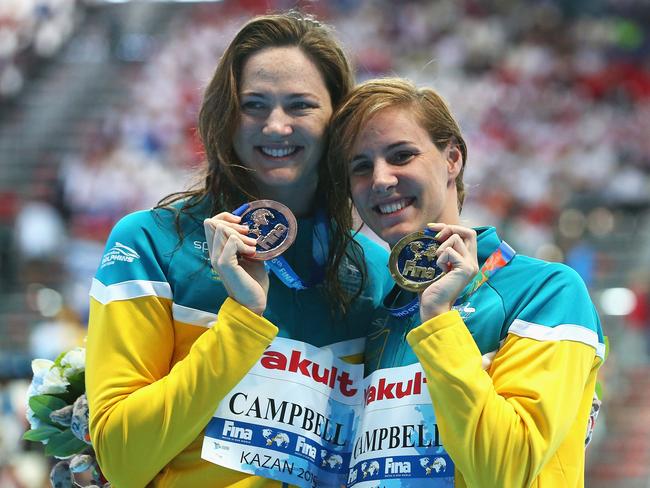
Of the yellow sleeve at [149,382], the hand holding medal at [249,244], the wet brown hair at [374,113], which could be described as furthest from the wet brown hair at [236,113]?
the yellow sleeve at [149,382]

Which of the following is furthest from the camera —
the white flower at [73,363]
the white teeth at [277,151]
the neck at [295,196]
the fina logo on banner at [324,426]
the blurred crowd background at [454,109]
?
the blurred crowd background at [454,109]

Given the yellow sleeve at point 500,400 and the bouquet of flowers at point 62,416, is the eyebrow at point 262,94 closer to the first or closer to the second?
the yellow sleeve at point 500,400

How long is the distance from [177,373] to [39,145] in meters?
13.1

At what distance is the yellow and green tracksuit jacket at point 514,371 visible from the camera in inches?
90.0

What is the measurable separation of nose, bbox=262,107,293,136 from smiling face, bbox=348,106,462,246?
0.56ft

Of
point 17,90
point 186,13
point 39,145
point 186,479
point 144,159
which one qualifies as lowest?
point 186,479

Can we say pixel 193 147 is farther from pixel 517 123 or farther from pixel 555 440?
pixel 555 440

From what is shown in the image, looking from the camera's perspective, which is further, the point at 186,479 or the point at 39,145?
the point at 39,145

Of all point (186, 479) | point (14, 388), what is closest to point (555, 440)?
point (186, 479)

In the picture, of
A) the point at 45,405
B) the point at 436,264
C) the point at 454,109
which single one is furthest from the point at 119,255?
the point at 454,109

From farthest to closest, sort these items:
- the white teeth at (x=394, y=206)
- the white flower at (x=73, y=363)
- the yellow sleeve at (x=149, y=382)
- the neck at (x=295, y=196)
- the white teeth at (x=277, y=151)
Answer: the white flower at (x=73, y=363)
the neck at (x=295, y=196)
the white teeth at (x=277, y=151)
the white teeth at (x=394, y=206)
the yellow sleeve at (x=149, y=382)

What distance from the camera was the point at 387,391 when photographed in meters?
2.62

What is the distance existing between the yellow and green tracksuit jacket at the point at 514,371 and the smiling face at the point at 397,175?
0.51 ft

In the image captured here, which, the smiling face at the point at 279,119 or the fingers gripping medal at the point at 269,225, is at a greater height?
the smiling face at the point at 279,119
